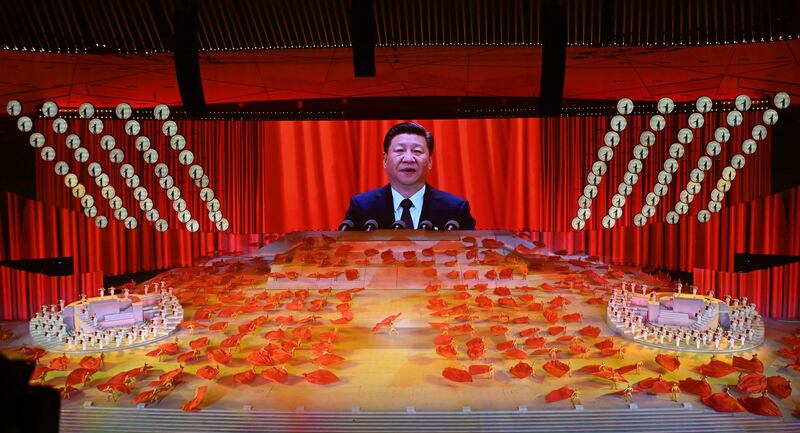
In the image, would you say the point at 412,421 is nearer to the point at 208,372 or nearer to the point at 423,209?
the point at 208,372

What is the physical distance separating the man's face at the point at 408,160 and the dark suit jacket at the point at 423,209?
9.1 inches

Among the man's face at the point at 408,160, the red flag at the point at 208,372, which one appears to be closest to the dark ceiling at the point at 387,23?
the man's face at the point at 408,160

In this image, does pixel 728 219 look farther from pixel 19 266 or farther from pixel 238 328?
pixel 19 266

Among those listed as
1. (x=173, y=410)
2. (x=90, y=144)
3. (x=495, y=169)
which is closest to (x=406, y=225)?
(x=495, y=169)

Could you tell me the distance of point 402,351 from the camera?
6426 millimetres

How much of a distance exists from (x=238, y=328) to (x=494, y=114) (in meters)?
6.00

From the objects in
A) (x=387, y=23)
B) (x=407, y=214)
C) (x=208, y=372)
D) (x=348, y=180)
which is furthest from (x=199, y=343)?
(x=348, y=180)

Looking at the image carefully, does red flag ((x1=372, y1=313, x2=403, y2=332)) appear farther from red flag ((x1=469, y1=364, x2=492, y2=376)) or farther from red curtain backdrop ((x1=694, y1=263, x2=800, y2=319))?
red curtain backdrop ((x1=694, y1=263, x2=800, y2=319))

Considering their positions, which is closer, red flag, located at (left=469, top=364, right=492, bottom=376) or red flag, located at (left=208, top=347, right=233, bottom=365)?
red flag, located at (left=469, top=364, right=492, bottom=376)

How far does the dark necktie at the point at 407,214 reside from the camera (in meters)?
11.0

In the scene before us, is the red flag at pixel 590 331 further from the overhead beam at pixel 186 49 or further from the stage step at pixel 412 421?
the overhead beam at pixel 186 49

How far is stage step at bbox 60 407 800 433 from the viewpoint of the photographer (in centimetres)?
496

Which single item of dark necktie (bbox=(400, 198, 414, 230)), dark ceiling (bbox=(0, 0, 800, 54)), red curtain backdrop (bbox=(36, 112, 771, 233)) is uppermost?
dark ceiling (bbox=(0, 0, 800, 54))

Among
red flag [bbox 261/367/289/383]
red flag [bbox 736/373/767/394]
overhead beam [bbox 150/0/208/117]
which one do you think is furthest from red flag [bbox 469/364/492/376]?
overhead beam [bbox 150/0/208/117]
